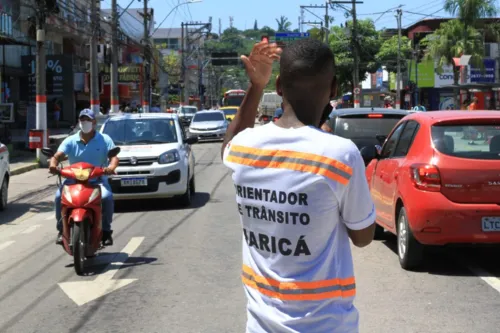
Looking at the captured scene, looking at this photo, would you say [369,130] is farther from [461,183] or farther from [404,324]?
[404,324]

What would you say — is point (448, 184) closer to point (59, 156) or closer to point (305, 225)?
point (59, 156)

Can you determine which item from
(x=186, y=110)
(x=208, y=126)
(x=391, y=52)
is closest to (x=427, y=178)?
(x=208, y=126)

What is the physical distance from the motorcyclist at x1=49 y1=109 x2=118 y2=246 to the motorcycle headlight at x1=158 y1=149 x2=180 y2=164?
443 centimetres

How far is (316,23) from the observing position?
78.2 m

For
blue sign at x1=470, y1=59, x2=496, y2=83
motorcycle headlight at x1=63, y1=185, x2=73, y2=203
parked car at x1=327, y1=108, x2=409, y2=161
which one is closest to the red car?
motorcycle headlight at x1=63, y1=185, x2=73, y2=203

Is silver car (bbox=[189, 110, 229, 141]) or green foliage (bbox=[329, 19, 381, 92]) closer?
silver car (bbox=[189, 110, 229, 141])

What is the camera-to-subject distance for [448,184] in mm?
7688

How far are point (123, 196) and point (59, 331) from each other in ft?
24.5

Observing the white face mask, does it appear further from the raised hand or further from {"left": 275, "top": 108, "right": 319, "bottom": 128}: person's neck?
{"left": 275, "top": 108, "right": 319, "bottom": 128}: person's neck

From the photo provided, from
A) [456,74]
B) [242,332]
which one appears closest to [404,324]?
[242,332]

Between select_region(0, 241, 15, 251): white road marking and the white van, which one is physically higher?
the white van

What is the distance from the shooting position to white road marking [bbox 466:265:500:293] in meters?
7.52

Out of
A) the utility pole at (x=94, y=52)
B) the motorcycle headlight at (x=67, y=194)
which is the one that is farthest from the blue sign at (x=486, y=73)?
the motorcycle headlight at (x=67, y=194)

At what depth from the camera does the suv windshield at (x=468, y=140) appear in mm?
7852
